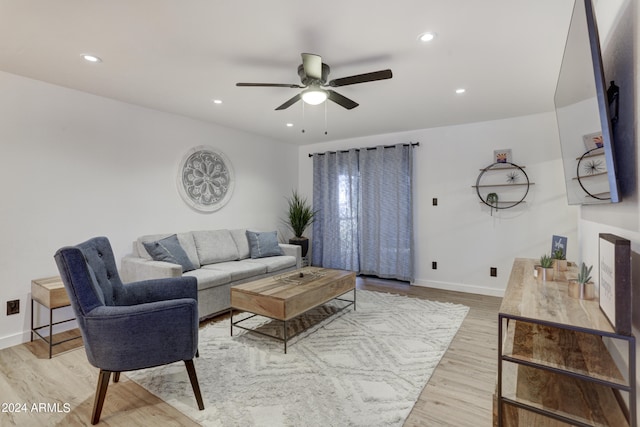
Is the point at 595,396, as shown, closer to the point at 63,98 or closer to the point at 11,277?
the point at 11,277

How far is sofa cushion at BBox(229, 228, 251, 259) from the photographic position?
4309 millimetres

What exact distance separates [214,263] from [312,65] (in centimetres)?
277

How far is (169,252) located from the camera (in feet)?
10.8

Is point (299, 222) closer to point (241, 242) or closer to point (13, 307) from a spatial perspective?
point (241, 242)

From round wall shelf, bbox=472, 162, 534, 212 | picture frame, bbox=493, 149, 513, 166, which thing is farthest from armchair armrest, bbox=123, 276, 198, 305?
picture frame, bbox=493, 149, 513, 166

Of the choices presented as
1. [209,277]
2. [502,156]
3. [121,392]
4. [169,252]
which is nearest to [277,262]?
[209,277]

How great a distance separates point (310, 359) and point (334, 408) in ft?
1.97

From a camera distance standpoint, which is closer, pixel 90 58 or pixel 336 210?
pixel 90 58

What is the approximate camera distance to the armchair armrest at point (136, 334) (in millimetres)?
1687

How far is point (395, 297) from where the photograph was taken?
4.09 m

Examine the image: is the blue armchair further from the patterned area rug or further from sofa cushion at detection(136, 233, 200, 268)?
sofa cushion at detection(136, 233, 200, 268)

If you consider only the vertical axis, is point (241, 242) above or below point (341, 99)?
below

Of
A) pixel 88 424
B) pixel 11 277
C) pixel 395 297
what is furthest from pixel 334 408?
pixel 11 277

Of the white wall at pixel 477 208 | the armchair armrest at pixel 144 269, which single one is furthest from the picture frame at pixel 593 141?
the armchair armrest at pixel 144 269
